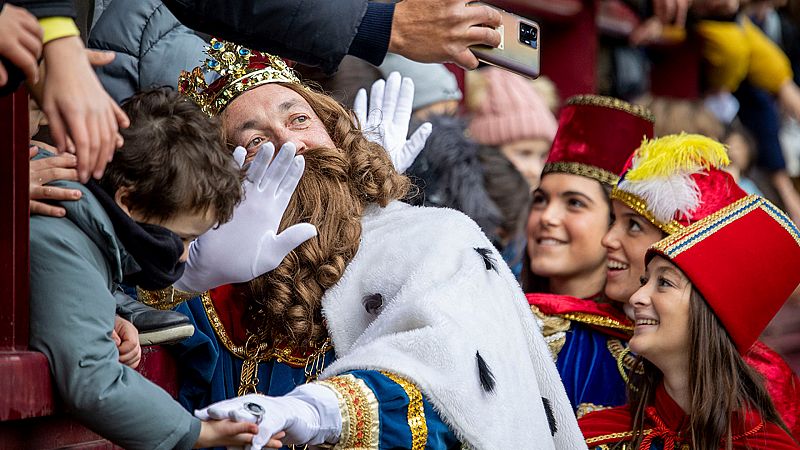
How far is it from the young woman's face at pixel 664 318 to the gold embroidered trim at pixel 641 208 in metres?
0.19

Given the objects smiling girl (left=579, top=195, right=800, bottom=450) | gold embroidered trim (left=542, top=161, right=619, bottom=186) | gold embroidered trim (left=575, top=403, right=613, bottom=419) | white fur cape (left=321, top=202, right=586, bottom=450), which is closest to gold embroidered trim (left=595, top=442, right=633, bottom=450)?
smiling girl (left=579, top=195, right=800, bottom=450)

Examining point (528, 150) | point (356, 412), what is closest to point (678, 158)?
point (356, 412)

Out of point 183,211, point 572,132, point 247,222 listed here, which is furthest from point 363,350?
point 572,132

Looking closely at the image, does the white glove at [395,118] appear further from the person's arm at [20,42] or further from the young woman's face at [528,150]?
the young woman's face at [528,150]

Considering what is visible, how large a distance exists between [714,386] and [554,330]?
657 mm

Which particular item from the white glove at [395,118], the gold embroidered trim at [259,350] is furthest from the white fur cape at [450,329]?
the white glove at [395,118]

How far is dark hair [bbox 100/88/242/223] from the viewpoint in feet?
6.76

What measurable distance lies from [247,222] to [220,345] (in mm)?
353

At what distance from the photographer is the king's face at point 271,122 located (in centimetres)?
304

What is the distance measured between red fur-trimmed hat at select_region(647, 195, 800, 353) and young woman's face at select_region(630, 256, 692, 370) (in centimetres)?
4

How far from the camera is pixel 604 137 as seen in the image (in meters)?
4.00

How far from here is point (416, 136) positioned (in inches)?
136

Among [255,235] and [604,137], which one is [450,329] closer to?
[255,235]

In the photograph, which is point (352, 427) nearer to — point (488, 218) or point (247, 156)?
point (247, 156)
